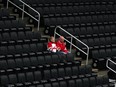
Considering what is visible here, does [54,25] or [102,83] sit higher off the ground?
[54,25]

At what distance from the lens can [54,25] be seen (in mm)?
8430

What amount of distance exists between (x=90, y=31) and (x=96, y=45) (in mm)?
449

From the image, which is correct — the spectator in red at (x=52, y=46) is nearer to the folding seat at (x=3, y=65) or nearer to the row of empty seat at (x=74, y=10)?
the folding seat at (x=3, y=65)

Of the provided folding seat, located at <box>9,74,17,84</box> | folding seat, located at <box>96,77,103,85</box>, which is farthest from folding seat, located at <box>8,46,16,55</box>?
folding seat, located at <box>96,77,103,85</box>

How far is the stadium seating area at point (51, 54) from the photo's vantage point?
6832mm

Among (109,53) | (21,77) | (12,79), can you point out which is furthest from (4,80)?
(109,53)

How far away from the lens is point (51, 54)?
7.41m

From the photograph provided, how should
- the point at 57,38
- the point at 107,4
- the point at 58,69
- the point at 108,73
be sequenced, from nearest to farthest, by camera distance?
the point at 58,69
the point at 108,73
the point at 57,38
the point at 107,4

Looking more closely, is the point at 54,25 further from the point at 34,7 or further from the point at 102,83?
the point at 102,83

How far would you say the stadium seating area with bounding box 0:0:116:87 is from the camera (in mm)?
6832

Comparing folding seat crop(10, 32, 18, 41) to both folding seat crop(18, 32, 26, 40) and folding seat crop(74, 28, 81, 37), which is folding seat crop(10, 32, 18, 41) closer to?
folding seat crop(18, 32, 26, 40)

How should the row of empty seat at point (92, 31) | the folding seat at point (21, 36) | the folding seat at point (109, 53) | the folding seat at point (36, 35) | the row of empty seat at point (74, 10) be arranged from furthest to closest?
the row of empty seat at point (74, 10) → the row of empty seat at point (92, 31) → the folding seat at point (109, 53) → the folding seat at point (36, 35) → the folding seat at point (21, 36)

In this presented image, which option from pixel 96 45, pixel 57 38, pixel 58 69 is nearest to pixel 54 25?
pixel 57 38

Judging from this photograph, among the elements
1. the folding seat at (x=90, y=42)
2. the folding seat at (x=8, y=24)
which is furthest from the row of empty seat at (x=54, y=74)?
the folding seat at (x=8, y=24)
